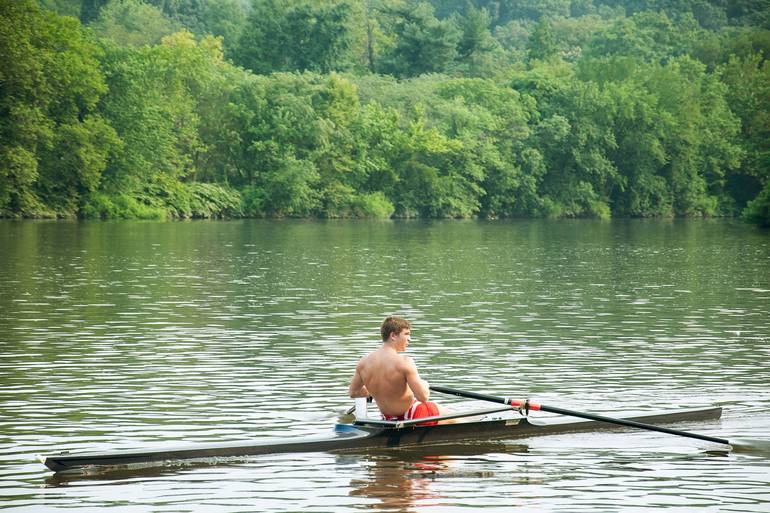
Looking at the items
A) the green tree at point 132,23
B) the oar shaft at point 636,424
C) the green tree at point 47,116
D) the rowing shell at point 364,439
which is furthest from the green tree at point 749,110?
the oar shaft at point 636,424

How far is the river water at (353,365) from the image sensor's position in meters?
14.9

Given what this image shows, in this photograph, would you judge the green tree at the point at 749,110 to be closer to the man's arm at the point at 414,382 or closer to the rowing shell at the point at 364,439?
the rowing shell at the point at 364,439

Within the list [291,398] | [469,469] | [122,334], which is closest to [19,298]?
[122,334]

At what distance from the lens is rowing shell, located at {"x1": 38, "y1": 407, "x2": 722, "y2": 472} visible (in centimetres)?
1520

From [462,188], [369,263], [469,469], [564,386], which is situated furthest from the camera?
[462,188]

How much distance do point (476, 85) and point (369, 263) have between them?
2858 inches

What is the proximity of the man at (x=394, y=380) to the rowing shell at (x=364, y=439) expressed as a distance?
1.07 feet

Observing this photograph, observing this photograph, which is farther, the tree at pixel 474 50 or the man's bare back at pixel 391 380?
the tree at pixel 474 50

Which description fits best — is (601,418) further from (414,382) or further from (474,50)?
(474,50)

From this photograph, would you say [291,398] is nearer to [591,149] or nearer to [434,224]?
[434,224]

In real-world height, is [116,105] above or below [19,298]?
above

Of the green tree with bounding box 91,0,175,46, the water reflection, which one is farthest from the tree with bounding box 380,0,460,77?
the water reflection

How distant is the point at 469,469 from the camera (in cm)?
1592

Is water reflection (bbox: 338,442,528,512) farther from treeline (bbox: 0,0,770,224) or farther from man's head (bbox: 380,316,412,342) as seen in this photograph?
treeline (bbox: 0,0,770,224)
